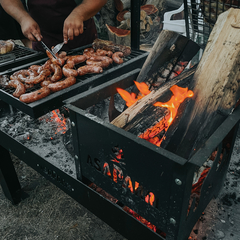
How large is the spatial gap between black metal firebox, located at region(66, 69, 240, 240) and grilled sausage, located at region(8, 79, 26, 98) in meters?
0.59

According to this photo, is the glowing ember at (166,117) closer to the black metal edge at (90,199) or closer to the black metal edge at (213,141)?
the black metal edge at (213,141)

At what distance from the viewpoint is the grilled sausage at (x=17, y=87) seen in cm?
167

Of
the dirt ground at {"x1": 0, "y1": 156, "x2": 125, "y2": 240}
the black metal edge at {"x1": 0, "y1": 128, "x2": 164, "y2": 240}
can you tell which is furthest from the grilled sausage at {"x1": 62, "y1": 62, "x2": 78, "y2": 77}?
the dirt ground at {"x1": 0, "y1": 156, "x2": 125, "y2": 240}

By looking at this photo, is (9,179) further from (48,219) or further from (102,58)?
(102,58)

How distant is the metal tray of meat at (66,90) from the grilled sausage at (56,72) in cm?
15

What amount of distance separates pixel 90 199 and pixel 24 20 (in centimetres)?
198

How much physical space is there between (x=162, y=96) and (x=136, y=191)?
27.0 inches

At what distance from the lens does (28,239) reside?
86.0 inches

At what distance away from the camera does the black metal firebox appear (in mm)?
963

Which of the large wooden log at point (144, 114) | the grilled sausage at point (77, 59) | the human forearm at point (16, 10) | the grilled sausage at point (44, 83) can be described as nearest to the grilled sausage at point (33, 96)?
the grilled sausage at point (44, 83)

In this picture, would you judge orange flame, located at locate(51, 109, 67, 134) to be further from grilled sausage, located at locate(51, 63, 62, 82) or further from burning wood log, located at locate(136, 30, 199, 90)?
burning wood log, located at locate(136, 30, 199, 90)

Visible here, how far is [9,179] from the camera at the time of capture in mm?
2396

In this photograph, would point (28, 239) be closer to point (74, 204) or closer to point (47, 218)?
point (47, 218)

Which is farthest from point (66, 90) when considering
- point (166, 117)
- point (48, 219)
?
point (48, 219)
